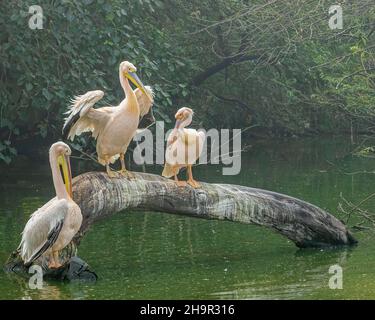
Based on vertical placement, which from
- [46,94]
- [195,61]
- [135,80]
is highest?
[195,61]

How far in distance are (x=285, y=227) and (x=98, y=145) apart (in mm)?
2168

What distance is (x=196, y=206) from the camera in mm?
10406

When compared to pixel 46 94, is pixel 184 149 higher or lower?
lower

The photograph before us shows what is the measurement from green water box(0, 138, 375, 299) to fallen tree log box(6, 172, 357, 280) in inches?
7.6

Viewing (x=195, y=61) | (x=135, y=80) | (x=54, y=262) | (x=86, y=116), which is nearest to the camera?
(x=54, y=262)

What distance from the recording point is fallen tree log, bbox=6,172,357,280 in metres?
9.82

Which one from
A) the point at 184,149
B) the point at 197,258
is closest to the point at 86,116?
the point at 184,149

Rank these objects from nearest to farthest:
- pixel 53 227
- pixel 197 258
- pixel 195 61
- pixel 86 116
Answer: pixel 53 227 → pixel 86 116 → pixel 197 258 → pixel 195 61

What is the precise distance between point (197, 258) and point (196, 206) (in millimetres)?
669

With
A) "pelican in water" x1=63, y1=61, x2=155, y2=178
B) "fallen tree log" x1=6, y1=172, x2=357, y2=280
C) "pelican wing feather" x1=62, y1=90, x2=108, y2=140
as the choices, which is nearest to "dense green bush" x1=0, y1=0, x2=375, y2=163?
"fallen tree log" x1=6, y1=172, x2=357, y2=280

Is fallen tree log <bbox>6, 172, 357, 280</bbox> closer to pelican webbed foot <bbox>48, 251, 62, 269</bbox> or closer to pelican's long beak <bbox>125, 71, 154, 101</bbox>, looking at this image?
pelican webbed foot <bbox>48, 251, 62, 269</bbox>

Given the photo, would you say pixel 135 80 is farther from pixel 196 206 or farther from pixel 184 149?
pixel 196 206

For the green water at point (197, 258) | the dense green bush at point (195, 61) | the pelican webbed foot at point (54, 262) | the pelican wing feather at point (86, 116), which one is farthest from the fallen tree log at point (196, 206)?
the dense green bush at point (195, 61)

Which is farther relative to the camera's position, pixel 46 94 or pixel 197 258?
pixel 46 94
